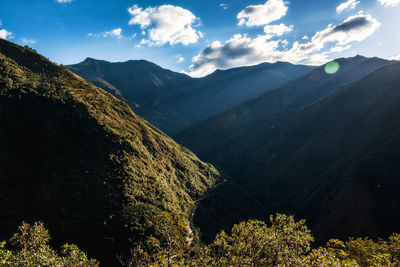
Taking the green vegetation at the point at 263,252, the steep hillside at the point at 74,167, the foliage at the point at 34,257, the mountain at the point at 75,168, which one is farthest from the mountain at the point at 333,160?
the foliage at the point at 34,257

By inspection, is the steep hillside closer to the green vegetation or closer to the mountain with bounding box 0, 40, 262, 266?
the mountain with bounding box 0, 40, 262, 266

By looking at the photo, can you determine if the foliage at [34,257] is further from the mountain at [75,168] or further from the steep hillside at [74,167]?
the steep hillside at [74,167]

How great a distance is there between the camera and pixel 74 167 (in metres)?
46.2

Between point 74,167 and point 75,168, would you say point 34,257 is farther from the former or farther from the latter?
point 74,167

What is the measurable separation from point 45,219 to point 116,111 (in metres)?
48.4

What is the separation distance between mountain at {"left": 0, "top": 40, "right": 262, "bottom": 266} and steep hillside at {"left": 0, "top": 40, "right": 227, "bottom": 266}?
173 millimetres

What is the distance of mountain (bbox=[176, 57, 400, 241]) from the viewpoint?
212 ft

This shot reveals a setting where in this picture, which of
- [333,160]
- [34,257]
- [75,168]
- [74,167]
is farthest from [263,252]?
[333,160]

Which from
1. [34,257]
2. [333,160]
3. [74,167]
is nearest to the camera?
[34,257]

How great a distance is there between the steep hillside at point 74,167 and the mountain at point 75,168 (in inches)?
6.8

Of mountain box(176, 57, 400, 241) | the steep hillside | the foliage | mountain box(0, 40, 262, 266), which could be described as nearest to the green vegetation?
the foliage

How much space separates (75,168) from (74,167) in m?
0.41

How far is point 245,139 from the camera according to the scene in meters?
172

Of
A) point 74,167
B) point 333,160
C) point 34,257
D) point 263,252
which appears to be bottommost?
point 333,160
